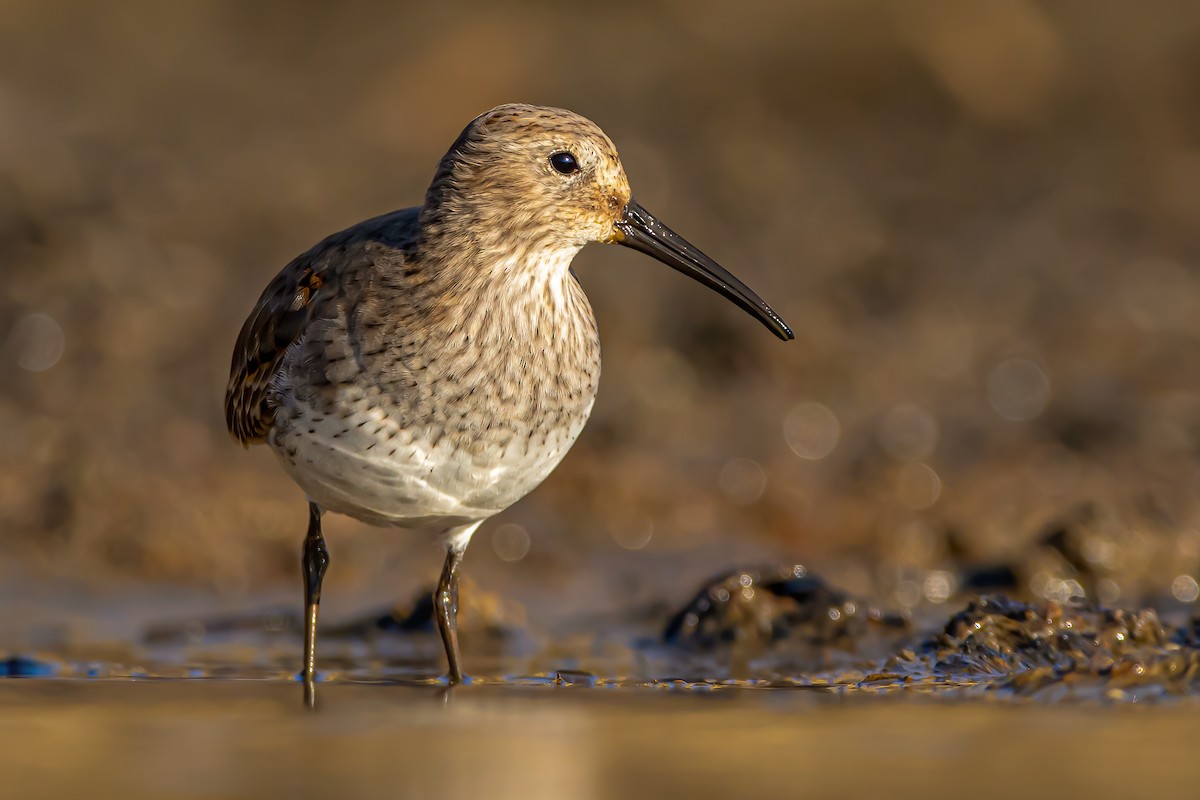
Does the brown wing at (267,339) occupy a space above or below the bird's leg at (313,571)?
above

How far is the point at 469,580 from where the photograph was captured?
28.1 feet

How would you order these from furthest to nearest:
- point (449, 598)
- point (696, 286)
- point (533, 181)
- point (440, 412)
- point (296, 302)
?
1. point (696, 286)
2. point (449, 598)
3. point (296, 302)
4. point (533, 181)
5. point (440, 412)

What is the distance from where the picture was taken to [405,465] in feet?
20.7

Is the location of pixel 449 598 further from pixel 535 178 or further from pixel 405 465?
pixel 535 178

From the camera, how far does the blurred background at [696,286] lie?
9.06 metres

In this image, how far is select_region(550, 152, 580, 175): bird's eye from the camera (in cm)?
639

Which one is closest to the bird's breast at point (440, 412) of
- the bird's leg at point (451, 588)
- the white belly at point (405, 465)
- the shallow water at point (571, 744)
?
the white belly at point (405, 465)

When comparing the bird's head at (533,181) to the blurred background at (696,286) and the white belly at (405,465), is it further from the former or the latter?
the blurred background at (696,286)

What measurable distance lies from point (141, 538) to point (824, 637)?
3.59 meters

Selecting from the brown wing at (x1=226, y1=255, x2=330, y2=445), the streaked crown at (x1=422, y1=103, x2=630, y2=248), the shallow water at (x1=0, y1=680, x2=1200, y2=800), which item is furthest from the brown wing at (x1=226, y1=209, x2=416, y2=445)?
the shallow water at (x1=0, y1=680, x2=1200, y2=800)

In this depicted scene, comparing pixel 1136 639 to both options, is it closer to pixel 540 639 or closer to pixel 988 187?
pixel 540 639

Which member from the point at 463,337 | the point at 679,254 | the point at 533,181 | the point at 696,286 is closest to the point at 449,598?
the point at 463,337

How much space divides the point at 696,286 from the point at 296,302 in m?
4.92

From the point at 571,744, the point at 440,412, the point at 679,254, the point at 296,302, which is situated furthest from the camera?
the point at 679,254
